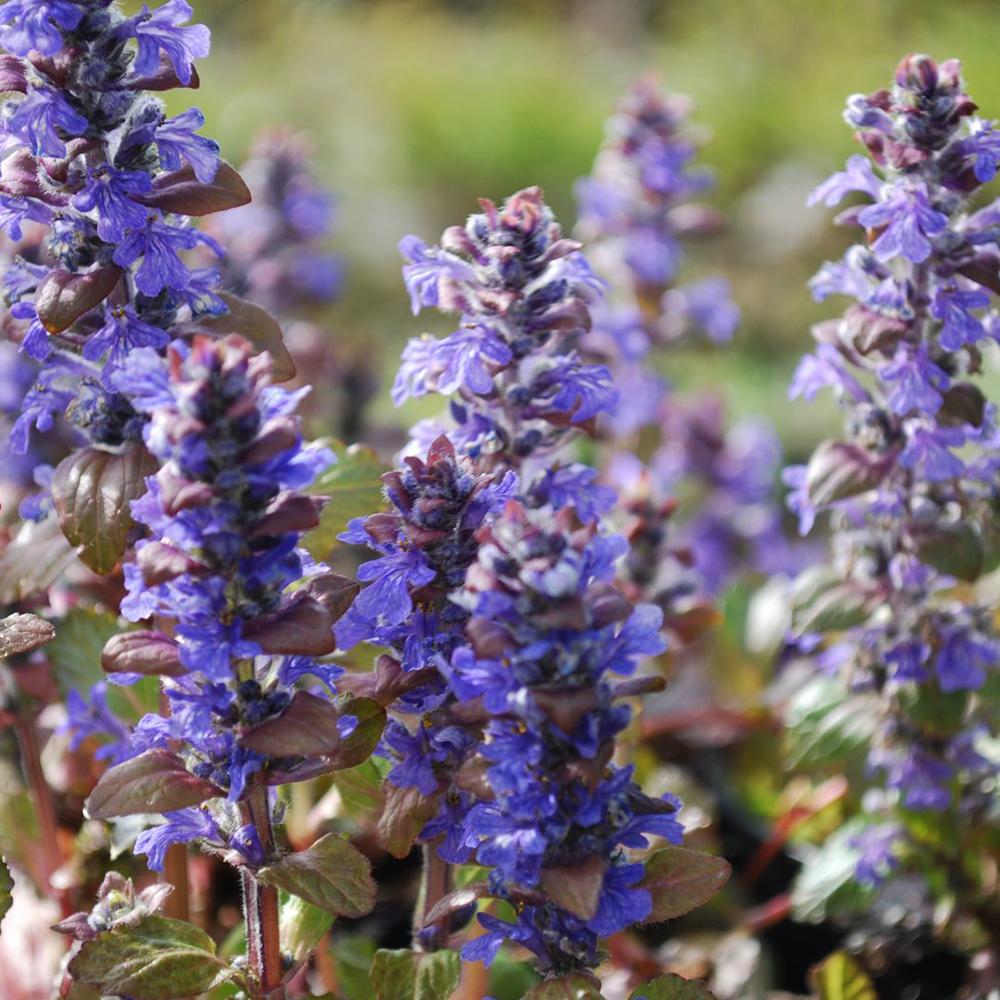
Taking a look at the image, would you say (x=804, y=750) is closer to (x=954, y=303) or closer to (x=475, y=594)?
(x=954, y=303)

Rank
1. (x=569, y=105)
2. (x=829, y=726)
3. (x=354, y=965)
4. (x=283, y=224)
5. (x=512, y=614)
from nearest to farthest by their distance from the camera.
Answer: (x=512, y=614) < (x=354, y=965) < (x=829, y=726) < (x=283, y=224) < (x=569, y=105)

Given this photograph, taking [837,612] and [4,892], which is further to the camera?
[837,612]

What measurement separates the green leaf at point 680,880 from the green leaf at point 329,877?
0.37 metres

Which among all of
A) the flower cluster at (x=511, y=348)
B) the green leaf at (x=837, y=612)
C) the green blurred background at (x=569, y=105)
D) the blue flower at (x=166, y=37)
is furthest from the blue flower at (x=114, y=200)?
the green blurred background at (x=569, y=105)

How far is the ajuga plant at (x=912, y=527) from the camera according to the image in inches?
82.1

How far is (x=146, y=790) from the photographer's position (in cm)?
165

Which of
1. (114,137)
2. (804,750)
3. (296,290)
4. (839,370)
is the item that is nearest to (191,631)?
(114,137)

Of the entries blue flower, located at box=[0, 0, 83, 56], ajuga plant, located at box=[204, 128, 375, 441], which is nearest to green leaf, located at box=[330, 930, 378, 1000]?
blue flower, located at box=[0, 0, 83, 56]

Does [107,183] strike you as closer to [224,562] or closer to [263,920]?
[224,562]

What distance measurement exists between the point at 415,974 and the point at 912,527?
1164 millimetres

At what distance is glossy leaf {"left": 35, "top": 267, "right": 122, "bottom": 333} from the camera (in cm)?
181

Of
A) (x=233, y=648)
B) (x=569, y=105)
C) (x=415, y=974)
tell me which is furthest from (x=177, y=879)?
(x=569, y=105)

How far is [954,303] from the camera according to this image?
210 centimetres

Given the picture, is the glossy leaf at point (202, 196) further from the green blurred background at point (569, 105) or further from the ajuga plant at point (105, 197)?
the green blurred background at point (569, 105)
